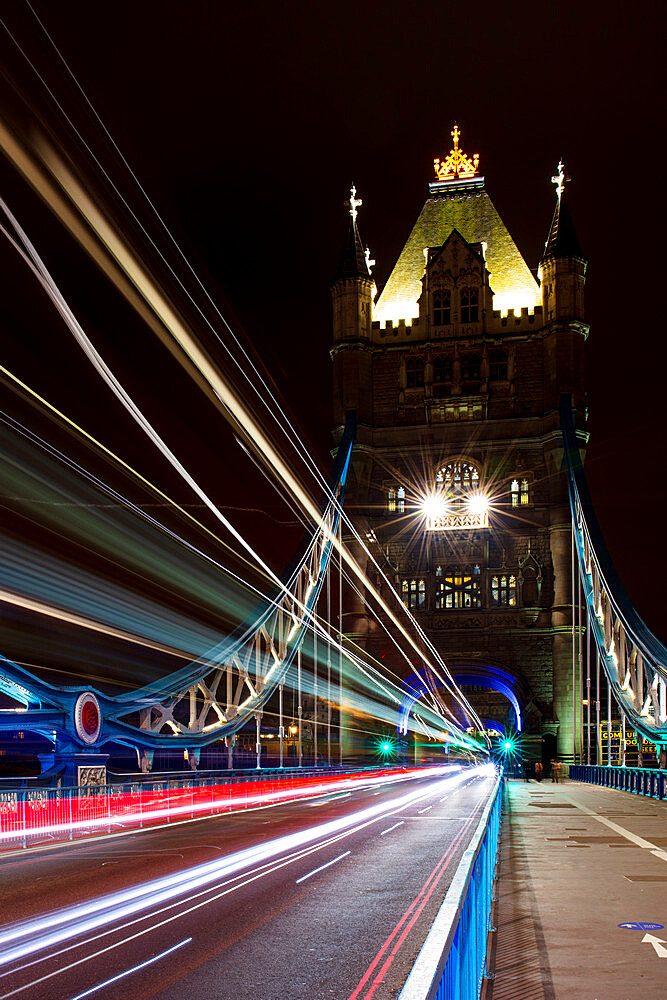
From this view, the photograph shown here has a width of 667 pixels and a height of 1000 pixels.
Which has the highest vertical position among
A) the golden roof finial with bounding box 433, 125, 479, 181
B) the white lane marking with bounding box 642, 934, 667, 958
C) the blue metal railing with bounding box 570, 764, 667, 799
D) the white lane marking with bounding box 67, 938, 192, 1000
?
the golden roof finial with bounding box 433, 125, 479, 181

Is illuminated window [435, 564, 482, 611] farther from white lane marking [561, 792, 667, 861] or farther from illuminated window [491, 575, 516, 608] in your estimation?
white lane marking [561, 792, 667, 861]

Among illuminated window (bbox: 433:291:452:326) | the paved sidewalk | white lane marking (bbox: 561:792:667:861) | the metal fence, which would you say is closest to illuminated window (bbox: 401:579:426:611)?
illuminated window (bbox: 433:291:452:326)

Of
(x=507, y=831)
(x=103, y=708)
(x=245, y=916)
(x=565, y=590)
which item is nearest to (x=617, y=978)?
(x=245, y=916)

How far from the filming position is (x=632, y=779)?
40.1 m

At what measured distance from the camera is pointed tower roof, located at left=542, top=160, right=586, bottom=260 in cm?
7406

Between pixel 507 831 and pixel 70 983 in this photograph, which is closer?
pixel 70 983

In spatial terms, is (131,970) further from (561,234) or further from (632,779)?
(561,234)

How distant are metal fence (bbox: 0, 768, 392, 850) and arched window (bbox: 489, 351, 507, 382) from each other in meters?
43.4

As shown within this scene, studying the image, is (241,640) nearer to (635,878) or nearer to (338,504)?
(338,504)

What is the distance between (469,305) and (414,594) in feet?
67.3

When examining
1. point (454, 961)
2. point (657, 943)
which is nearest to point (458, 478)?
point (657, 943)

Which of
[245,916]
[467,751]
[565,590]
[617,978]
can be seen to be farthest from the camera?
[467,751]

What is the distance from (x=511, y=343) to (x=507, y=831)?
53.3m

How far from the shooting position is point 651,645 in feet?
158
